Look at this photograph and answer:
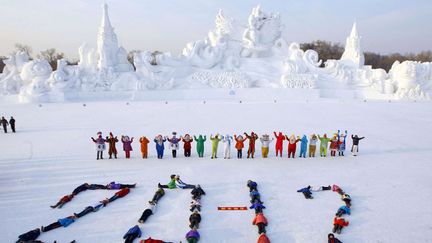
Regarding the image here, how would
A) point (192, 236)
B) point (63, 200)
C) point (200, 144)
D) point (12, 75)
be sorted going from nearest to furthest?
point (192, 236), point (63, 200), point (200, 144), point (12, 75)

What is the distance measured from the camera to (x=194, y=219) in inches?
218

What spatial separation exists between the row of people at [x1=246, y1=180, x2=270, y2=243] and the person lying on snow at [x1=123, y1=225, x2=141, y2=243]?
200 cm

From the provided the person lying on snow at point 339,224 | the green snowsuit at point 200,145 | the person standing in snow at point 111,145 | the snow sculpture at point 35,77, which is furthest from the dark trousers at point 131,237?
the snow sculpture at point 35,77

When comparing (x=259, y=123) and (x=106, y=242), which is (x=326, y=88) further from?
(x=106, y=242)

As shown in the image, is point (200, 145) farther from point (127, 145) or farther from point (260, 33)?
point (260, 33)

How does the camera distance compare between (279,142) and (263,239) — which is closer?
(263,239)

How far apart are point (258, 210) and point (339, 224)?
144 centimetres

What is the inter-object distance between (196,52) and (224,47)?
245 cm

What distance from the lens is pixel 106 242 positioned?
5.07 m

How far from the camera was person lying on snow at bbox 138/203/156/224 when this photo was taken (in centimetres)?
563

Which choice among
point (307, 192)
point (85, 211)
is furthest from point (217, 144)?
point (85, 211)

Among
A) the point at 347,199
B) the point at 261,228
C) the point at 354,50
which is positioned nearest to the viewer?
the point at 261,228

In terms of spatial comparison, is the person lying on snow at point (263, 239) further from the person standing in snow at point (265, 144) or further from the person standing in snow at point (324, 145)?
the person standing in snow at point (324, 145)

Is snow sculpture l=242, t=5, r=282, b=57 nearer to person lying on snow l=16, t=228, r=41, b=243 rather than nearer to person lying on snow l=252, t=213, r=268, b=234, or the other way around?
person lying on snow l=252, t=213, r=268, b=234
